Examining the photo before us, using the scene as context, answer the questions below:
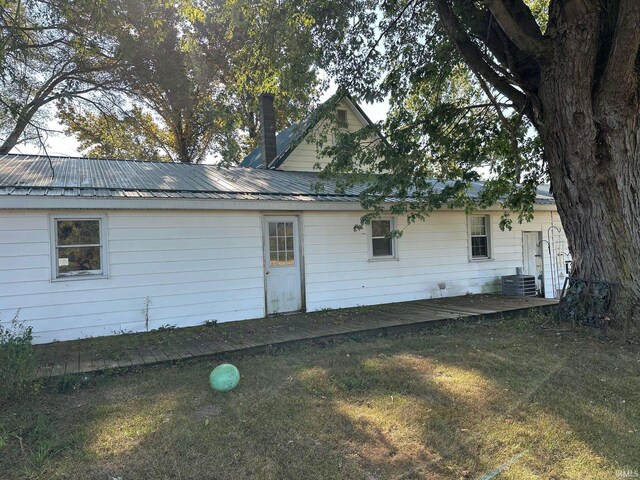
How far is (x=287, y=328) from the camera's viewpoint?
23.5 ft

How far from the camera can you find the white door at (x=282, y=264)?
8586mm

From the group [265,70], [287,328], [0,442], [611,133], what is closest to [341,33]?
[265,70]

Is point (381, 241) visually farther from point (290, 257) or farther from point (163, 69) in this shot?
point (163, 69)

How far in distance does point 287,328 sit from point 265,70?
5.31 metres

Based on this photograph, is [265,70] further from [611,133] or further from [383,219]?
[611,133]

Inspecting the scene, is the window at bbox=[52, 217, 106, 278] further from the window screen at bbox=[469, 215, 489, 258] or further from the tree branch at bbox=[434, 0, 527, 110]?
the window screen at bbox=[469, 215, 489, 258]

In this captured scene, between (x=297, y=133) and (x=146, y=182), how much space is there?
4082 millimetres

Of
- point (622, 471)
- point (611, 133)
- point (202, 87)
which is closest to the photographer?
point (622, 471)

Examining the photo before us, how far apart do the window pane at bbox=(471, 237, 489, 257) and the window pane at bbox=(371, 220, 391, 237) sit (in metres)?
2.91

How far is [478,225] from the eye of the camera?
1147 centimetres

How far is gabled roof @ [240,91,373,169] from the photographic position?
8.51m

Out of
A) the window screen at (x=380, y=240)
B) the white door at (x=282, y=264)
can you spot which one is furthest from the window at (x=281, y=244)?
the window screen at (x=380, y=240)

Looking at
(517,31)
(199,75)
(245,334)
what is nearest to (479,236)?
(517,31)

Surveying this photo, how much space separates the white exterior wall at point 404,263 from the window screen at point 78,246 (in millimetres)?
3983
